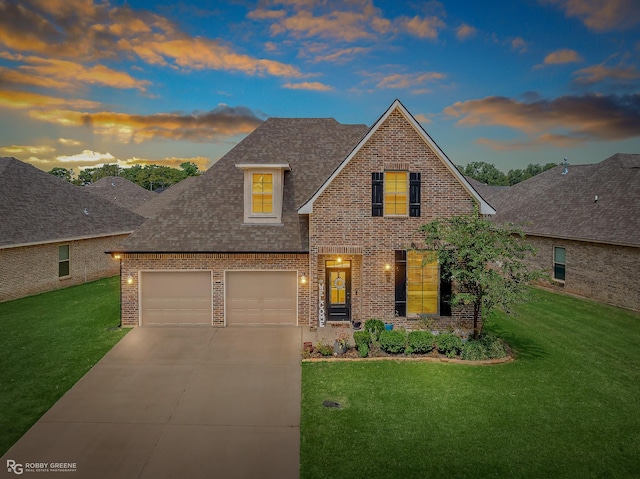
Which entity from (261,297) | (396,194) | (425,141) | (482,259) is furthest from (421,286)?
(261,297)

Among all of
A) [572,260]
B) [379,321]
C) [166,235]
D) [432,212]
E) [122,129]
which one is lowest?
[379,321]

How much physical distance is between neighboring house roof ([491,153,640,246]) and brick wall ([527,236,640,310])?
2.04 ft

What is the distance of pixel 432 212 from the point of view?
13164 millimetres

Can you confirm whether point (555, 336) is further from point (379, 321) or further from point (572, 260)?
point (572, 260)

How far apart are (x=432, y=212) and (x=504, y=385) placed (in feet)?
20.2

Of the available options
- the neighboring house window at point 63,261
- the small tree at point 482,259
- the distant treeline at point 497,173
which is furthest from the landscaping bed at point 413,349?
the distant treeline at point 497,173

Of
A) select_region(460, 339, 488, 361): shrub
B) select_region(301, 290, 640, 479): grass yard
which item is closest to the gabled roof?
select_region(460, 339, 488, 361): shrub

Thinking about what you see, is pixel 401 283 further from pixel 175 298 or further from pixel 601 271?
pixel 601 271

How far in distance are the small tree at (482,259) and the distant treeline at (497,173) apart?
101m

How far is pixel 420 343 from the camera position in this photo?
1116 cm

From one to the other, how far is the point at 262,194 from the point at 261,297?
4.19 m

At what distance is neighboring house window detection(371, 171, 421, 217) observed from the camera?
1315cm

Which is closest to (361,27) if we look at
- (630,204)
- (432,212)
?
(432,212)

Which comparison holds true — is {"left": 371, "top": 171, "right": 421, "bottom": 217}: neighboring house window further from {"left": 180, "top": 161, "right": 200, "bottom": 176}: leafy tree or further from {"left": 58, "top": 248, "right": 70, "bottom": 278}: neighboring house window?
{"left": 180, "top": 161, "right": 200, "bottom": 176}: leafy tree
